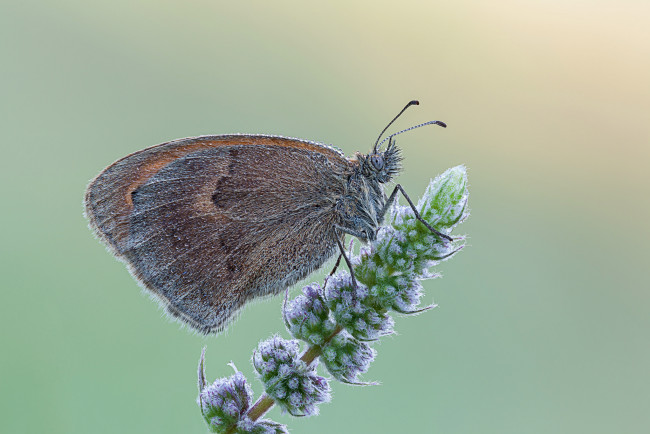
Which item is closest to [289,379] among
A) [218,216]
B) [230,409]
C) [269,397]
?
Result: [269,397]

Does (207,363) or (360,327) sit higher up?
(207,363)

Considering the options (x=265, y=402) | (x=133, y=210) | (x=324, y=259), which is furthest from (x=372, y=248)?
(x=133, y=210)

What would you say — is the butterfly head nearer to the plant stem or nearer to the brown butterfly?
the brown butterfly

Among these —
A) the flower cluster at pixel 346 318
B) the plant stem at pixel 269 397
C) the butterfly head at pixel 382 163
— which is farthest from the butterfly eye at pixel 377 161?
the plant stem at pixel 269 397

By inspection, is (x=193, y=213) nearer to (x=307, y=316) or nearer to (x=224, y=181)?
(x=224, y=181)

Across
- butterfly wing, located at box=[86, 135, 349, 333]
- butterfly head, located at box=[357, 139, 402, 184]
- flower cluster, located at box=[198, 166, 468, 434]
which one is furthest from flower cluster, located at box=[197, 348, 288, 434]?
butterfly head, located at box=[357, 139, 402, 184]

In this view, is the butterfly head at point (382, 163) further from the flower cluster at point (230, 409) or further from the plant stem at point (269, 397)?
the flower cluster at point (230, 409)

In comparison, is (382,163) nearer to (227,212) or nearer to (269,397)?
(227,212)
